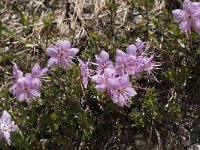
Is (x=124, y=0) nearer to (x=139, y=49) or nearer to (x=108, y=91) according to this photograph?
(x=139, y=49)

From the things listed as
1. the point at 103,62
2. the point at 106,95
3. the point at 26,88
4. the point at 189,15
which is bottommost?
the point at 106,95

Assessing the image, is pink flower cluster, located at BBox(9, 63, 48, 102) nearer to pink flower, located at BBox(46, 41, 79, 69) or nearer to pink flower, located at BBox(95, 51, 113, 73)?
pink flower, located at BBox(46, 41, 79, 69)

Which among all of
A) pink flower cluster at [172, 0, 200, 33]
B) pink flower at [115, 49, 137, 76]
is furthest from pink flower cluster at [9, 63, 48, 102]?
pink flower cluster at [172, 0, 200, 33]

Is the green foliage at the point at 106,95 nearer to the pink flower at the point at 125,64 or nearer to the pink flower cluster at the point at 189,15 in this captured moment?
the pink flower at the point at 125,64

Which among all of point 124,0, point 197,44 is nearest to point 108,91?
point 197,44

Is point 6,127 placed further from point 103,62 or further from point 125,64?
point 125,64

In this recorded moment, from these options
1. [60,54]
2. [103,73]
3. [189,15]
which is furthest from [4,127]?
[189,15]
